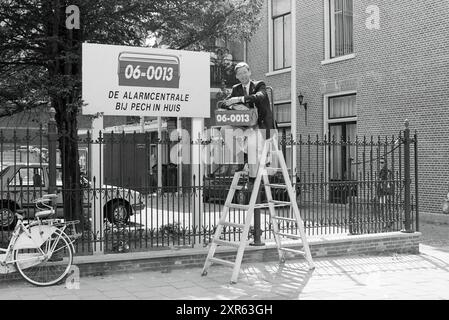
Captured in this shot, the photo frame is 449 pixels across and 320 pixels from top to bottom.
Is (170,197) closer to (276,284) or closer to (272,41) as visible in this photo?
(276,284)

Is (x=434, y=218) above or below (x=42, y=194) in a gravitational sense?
below

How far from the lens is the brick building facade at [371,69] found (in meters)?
15.0

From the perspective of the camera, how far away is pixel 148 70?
8.12 m

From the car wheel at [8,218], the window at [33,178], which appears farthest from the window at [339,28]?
the car wheel at [8,218]

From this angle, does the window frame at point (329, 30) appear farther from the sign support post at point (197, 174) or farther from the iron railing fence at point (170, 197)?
the sign support post at point (197, 174)

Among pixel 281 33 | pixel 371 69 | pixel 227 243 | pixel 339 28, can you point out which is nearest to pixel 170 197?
pixel 227 243

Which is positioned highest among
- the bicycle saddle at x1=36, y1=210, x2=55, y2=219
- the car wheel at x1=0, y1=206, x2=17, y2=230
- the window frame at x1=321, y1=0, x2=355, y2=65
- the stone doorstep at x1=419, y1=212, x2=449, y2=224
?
the window frame at x1=321, y1=0, x2=355, y2=65

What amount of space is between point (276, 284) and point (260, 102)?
254 cm

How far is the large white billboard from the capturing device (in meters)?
7.82

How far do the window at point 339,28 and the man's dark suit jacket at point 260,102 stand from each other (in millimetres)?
11411

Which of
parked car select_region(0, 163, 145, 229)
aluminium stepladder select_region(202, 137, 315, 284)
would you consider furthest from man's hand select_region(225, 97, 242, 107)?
parked car select_region(0, 163, 145, 229)

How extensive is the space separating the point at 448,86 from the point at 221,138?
8.68 metres

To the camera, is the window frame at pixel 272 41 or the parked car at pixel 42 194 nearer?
the parked car at pixel 42 194

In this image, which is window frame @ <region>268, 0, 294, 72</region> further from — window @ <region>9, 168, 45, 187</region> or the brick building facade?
window @ <region>9, 168, 45, 187</region>
